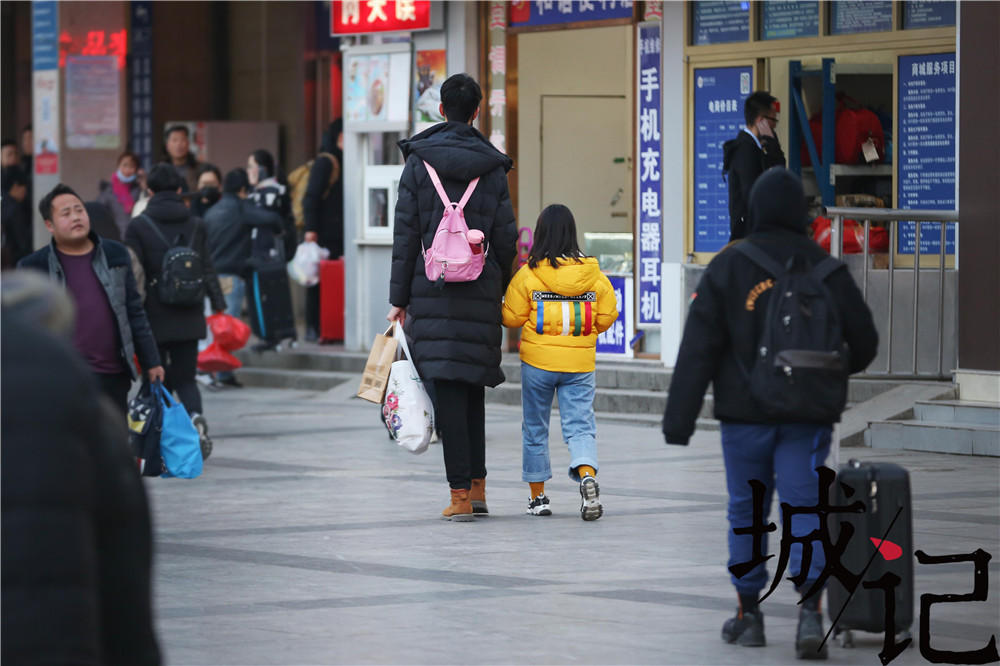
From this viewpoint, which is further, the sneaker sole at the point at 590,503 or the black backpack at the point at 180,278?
the black backpack at the point at 180,278

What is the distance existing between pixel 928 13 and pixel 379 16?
533 cm

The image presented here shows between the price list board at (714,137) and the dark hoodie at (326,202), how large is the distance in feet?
14.4

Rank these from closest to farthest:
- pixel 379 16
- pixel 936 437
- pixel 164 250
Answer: pixel 164 250 < pixel 936 437 < pixel 379 16

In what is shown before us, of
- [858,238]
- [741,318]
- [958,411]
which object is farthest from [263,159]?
[741,318]

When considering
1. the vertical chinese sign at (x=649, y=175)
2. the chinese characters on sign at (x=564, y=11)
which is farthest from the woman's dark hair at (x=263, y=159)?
the vertical chinese sign at (x=649, y=175)

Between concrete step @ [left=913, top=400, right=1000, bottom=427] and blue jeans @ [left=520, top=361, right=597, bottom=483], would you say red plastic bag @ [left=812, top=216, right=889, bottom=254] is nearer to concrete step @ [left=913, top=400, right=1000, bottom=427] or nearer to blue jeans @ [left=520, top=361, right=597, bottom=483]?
concrete step @ [left=913, top=400, right=1000, bottom=427]

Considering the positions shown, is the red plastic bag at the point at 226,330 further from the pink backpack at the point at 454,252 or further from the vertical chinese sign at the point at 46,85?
the vertical chinese sign at the point at 46,85

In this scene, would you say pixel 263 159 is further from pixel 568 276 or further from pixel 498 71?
pixel 568 276

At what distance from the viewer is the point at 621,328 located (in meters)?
15.2

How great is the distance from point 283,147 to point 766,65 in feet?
33.7

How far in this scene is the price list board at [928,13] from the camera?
13.1m

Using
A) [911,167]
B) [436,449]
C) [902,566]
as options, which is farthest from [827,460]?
[911,167]

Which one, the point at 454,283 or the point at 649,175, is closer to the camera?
the point at 454,283

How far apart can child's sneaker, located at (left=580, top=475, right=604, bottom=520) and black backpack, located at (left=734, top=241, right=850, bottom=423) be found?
10.3 ft
